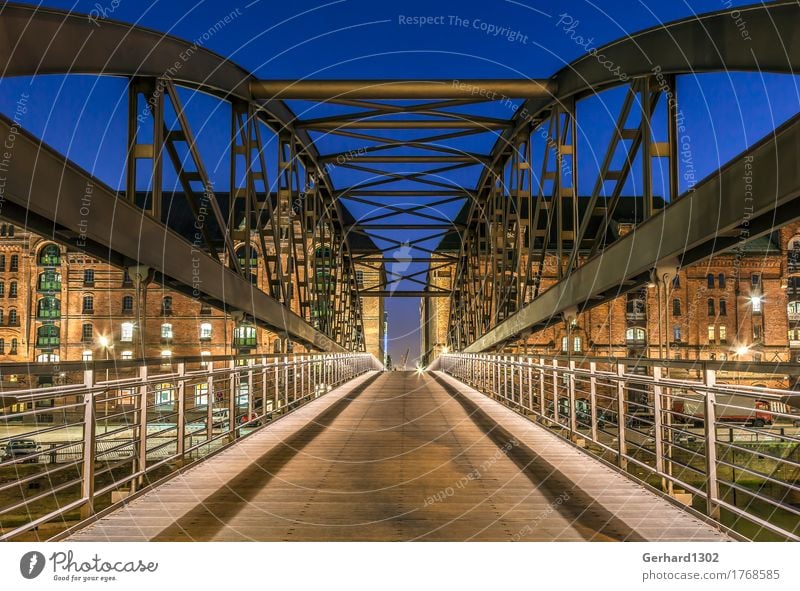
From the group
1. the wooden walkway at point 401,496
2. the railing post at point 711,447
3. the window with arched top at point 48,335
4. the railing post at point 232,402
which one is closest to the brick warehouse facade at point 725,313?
the window with arched top at point 48,335

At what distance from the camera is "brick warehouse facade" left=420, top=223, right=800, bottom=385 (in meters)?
54.0

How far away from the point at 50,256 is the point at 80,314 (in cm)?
451

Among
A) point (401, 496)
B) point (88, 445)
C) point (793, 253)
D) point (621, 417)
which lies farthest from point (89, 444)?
point (793, 253)

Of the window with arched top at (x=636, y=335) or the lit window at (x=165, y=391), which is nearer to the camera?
the lit window at (x=165, y=391)

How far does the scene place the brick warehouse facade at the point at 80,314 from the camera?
51188 millimetres

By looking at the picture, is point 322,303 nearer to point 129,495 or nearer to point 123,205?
point 123,205

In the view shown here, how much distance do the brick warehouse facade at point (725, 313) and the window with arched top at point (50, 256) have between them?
32420 millimetres

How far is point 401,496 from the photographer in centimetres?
623

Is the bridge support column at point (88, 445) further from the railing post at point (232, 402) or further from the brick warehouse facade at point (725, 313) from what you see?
the brick warehouse facade at point (725, 313)

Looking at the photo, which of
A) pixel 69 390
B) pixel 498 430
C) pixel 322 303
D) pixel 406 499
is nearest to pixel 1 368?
pixel 69 390

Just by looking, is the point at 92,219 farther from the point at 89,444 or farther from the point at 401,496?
the point at 401,496

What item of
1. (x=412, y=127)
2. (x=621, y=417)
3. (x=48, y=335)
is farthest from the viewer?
(x=48, y=335)
